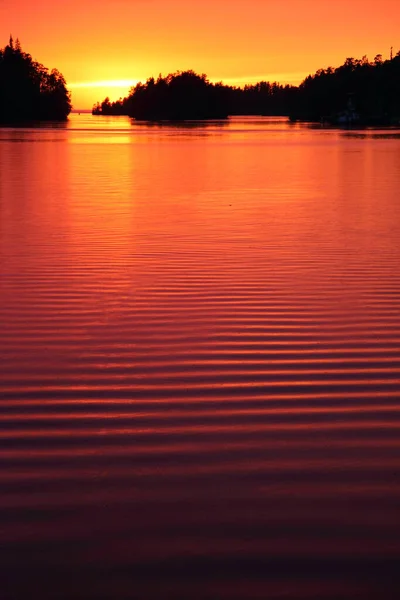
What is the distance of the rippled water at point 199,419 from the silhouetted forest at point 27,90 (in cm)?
10147

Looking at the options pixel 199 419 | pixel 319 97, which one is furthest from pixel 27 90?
pixel 199 419

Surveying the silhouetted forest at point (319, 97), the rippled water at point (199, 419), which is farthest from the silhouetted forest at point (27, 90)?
the rippled water at point (199, 419)

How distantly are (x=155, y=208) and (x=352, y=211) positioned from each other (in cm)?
316

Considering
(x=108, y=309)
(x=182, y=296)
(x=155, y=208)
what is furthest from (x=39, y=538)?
(x=155, y=208)

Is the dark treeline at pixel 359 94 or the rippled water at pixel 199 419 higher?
the dark treeline at pixel 359 94

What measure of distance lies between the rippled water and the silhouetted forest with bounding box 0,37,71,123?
10147 cm

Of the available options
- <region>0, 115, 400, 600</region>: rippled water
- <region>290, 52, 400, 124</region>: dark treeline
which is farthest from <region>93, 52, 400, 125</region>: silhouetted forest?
<region>0, 115, 400, 600</region>: rippled water

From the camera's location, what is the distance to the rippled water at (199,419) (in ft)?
10.5

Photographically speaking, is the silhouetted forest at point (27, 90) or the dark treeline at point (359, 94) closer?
the dark treeline at point (359, 94)

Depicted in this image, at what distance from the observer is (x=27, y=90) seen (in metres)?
117

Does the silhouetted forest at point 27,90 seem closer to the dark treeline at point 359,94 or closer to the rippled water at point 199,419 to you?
the dark treeline at point 359,94

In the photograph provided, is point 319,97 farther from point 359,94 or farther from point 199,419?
point 199,419

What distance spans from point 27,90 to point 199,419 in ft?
386

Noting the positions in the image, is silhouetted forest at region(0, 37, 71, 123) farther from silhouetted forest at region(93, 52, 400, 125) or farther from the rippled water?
the rippled water
